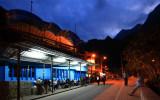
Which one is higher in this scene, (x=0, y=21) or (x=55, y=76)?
(x=0, y=21)

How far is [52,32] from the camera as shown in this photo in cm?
3250

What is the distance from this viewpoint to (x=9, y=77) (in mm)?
23703

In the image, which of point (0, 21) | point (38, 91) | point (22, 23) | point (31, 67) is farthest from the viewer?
point (31, 67)

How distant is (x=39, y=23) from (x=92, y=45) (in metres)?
80.5

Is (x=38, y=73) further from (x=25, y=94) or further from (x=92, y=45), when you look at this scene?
(x=92, y=45)

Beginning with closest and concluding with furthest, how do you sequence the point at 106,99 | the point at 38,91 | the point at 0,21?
1. the point at 0,21
2. the point at 106,99
3. the point at 38,91

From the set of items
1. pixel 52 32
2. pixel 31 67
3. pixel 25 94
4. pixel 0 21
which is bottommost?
pixel 25 94

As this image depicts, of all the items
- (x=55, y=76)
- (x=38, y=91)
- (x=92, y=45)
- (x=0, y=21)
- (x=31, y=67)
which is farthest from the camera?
(x=92, y=45)

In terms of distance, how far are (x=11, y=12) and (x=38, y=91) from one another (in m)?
12.8

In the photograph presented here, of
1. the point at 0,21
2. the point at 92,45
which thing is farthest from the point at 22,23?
the point at 92,45

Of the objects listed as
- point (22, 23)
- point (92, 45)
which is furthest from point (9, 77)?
point (92, 45)

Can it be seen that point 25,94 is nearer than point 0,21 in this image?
No

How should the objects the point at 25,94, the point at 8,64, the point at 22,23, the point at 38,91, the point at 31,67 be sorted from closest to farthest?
the point at 25,94 < the point at 38,91 < the point at 8,64 < the point at 22,23 < the point at 31,67

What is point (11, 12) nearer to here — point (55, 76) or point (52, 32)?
point (52, 32)
